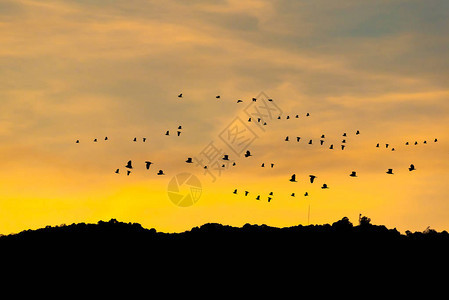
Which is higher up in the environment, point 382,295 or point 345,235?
point 345,235

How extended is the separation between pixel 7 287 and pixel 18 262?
25.3 feet

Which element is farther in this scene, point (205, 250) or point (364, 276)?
point (205, 250)

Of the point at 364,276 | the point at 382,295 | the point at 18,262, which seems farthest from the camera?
the point at 18,262

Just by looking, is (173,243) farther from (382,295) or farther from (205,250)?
(382,295)

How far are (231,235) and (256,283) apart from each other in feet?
51.2

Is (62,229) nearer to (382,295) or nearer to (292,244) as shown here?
(292,244)

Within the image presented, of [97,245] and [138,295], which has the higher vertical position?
[97,245]

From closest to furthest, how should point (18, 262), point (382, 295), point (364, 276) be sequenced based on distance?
1. point (382, 295)
2. point (364, 276)
3. point (18, 262)

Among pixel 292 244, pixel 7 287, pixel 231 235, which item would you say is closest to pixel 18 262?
pixel 7 287

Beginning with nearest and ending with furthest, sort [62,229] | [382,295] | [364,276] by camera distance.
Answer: [382,295] → [364,276] → [62,229]

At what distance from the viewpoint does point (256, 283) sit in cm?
10162

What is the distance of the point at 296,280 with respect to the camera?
102 metres

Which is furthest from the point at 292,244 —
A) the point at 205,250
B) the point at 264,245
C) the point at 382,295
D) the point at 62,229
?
the point at 62,229

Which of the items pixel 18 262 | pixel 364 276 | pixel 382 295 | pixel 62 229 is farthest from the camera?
pixel 62 229
